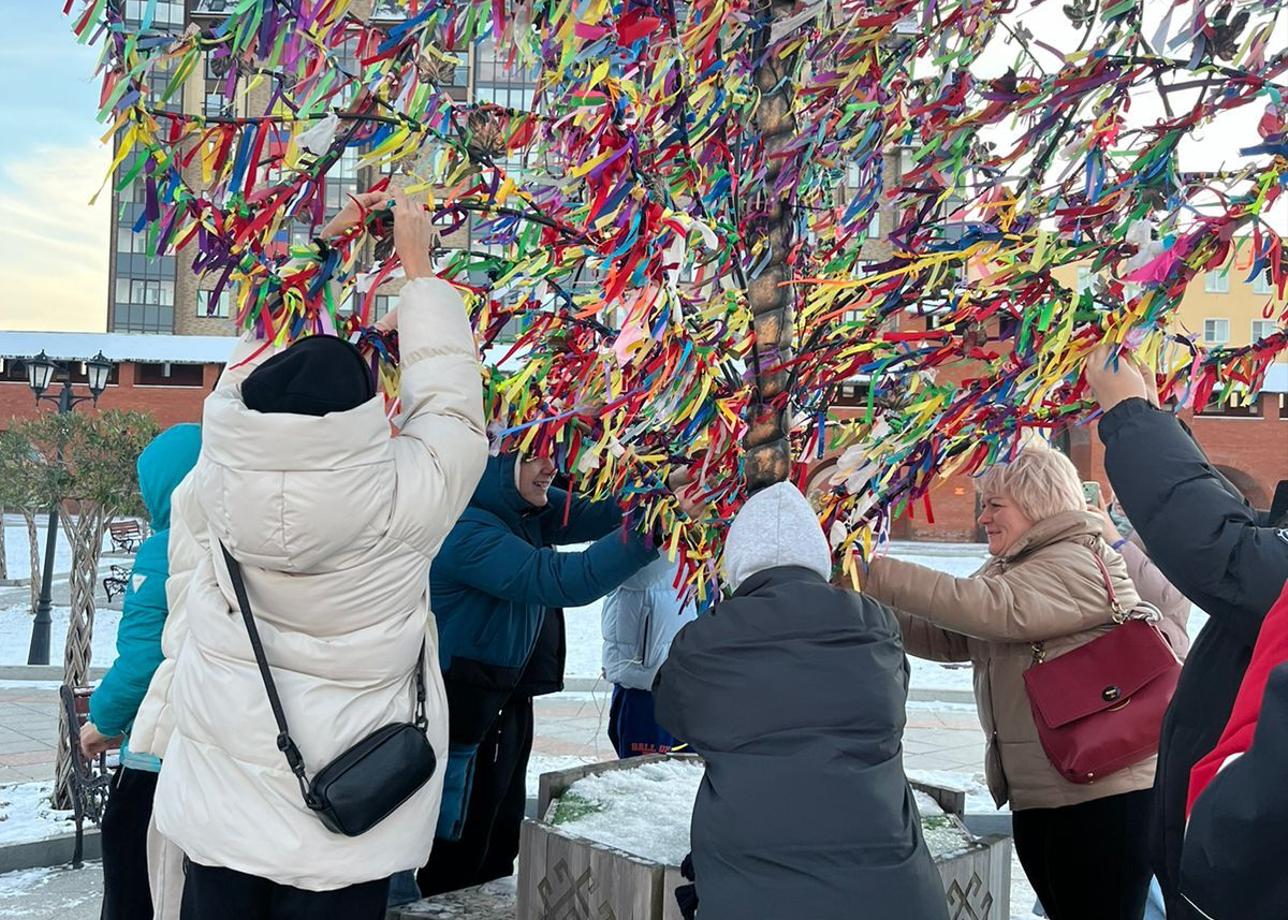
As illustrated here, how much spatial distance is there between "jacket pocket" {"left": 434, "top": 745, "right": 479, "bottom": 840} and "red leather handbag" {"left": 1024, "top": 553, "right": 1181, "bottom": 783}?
1.76 metres

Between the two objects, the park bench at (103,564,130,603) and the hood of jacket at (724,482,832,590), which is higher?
the hood of jacket at (724,482,832,590)

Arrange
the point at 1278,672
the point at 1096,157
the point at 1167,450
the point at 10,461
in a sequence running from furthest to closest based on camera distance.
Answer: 1. the point at 10,461
2. the point at 1096,157
3. the point at 1167,450
4. the point at 1278,672

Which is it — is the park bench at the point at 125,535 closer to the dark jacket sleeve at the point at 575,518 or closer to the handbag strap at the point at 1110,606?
the dark jacket sleeve at the point at 575,518

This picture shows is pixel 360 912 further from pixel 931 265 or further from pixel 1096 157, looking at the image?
pixel 1096 157

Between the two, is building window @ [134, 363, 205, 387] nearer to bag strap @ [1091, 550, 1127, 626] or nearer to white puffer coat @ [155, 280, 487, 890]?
white puffer coat @ [155, 280, 487, 890]

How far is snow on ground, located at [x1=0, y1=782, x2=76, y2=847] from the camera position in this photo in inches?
212

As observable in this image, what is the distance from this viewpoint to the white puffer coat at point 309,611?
198 cm

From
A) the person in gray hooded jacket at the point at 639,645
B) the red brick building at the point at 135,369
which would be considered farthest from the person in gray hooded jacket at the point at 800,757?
the red brick building at the point at 135,369

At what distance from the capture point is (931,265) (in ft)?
7.52

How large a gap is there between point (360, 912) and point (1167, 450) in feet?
5.92

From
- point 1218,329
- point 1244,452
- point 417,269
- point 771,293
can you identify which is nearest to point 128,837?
point 417,269

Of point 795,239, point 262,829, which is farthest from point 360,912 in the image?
point 795,239

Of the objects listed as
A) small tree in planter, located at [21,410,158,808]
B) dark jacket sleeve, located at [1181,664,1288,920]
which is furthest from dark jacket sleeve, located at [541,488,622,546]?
small tree in planter, located at [21,410,158,808]

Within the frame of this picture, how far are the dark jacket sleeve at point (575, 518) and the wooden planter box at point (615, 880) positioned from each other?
1244 millimetres
